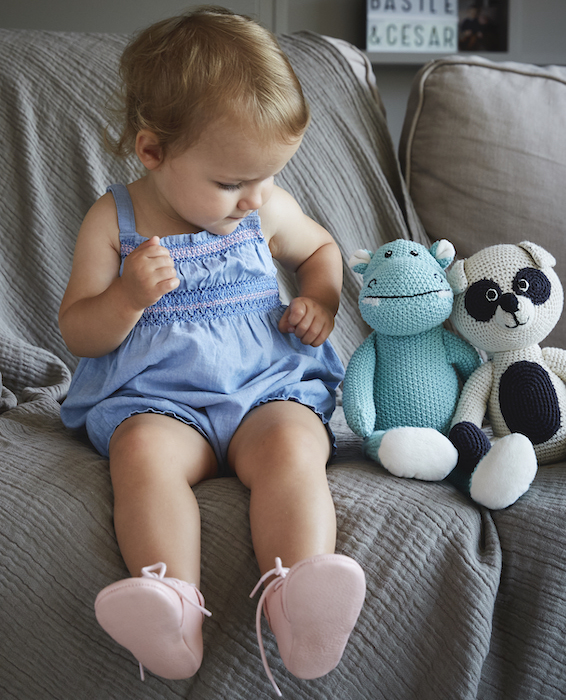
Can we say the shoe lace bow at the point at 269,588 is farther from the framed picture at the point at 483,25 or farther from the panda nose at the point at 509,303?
Answer: the framed picture at the point at 483,25

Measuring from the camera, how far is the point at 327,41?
138 centimetres

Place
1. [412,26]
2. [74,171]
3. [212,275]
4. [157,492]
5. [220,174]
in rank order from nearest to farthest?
1. [157,492]
2. [220,174]
3. [212,275]
4. [74,171]
5. [412,26]

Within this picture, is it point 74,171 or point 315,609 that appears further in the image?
point 74,171

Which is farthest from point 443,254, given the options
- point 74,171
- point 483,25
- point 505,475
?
point 483,25

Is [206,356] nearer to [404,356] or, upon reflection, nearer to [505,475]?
[404,356]

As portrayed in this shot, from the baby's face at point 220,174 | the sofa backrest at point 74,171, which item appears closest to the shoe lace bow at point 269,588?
the baby's face at point 220,174

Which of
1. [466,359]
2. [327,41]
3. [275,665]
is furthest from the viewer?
[327,41]

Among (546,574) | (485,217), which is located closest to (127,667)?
(546,574)

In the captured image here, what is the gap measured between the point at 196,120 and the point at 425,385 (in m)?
0.44

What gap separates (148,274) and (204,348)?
149 mm

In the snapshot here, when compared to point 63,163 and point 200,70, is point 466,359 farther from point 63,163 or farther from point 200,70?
point 63,163

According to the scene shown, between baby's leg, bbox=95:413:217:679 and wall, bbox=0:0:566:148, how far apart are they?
5.75 feet

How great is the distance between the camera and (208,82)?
77 centimetres

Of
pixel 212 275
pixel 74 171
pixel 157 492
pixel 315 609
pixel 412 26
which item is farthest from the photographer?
pixel 412 26
